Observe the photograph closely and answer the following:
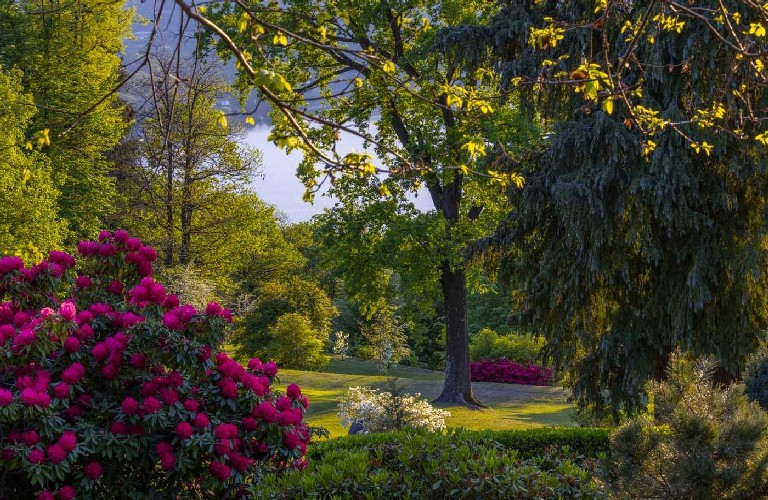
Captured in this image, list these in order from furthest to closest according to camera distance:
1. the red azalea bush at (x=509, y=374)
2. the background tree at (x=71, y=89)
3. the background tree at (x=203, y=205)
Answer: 1. the red azalea bush at (x=509, y=374)
2. the background tree at (x=203, y=205)
3. the background tree at (x=71, y=89)

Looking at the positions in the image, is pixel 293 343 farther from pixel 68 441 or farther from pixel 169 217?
pixel 68 441

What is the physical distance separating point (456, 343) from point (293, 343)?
9711 mm

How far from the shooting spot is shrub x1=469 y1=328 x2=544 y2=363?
1166 inches

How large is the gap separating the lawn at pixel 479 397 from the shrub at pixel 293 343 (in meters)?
1.08

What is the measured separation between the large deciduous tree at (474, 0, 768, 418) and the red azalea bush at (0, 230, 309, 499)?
4.97 metres

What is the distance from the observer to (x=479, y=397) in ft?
74.9

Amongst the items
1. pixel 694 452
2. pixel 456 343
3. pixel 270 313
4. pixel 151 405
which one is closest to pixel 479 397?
pixel 456 343

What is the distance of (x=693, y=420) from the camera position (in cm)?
400

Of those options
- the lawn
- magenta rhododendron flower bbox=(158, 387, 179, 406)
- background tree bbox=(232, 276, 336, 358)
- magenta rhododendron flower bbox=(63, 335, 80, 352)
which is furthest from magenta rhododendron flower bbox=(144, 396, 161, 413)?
background tree bbox=(232, 276, 336, 358)

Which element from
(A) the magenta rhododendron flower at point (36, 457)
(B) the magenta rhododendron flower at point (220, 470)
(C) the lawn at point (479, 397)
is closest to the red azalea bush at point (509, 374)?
(C) the lawn at point (479, 397)

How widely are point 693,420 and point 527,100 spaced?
7.49 m

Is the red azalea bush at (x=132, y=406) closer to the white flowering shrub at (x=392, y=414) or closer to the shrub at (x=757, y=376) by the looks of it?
the white flowering shrub at (x=392, y=414)

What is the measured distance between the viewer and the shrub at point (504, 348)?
2962 centimetres

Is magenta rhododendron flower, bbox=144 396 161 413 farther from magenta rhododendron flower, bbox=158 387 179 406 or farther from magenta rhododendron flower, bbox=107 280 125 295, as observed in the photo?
magenta rhododendron flower, bbox=107 280 125 295
